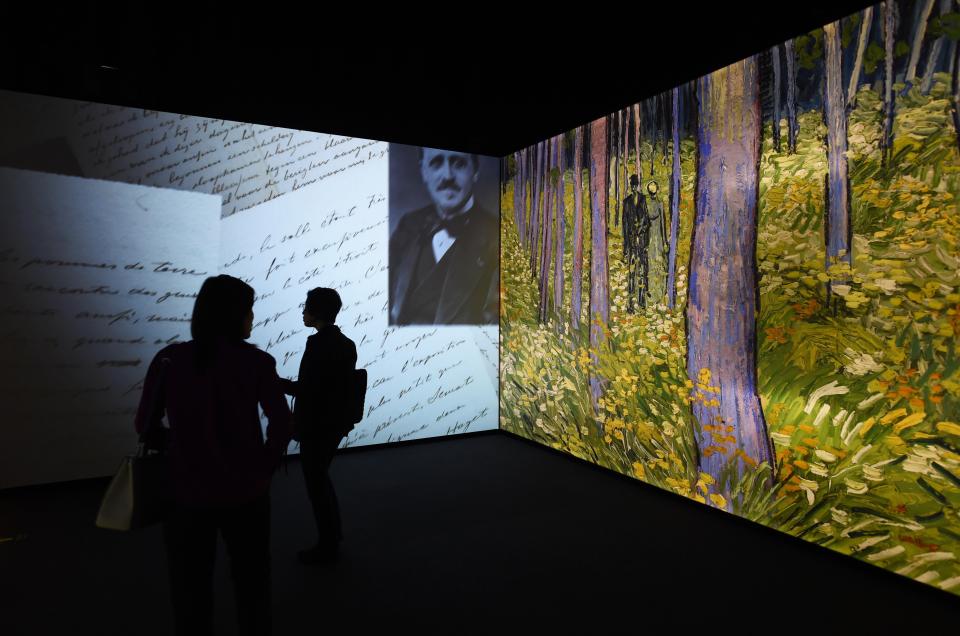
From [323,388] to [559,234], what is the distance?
2.64 meters

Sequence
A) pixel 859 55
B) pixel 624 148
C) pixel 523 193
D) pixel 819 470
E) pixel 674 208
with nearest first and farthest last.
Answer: pixel 859 55, pixel 819 470, pixel 674 208, pixel 624 148, pixel 523 193

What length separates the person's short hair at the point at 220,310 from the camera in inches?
53.7

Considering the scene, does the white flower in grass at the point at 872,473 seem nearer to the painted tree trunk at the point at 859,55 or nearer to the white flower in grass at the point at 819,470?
the white flower in grass at the point at 819,470

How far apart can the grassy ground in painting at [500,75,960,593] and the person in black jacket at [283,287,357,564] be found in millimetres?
2096

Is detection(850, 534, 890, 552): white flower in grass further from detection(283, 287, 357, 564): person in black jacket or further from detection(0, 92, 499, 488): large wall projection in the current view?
detection(0, 92, 499, 488): large wall projection

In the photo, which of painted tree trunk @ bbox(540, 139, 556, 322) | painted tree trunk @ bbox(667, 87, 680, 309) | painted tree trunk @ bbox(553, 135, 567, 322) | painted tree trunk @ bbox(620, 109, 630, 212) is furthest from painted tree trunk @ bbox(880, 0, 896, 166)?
painted tree trunk @ bbox(540, 139, 556, 322)

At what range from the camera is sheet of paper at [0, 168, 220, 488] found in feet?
11.1

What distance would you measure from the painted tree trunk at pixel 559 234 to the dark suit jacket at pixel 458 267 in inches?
34.0

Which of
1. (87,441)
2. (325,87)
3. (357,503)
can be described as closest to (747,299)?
(357,503)

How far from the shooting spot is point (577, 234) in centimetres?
412

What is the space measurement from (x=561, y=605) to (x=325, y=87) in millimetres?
3327

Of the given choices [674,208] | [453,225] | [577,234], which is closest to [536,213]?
[577,234]

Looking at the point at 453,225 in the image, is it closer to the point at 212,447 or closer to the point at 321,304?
the point at 321,304

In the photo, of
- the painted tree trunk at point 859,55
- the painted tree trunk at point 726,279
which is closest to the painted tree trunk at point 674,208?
the painted tree trunk at point 726,279
